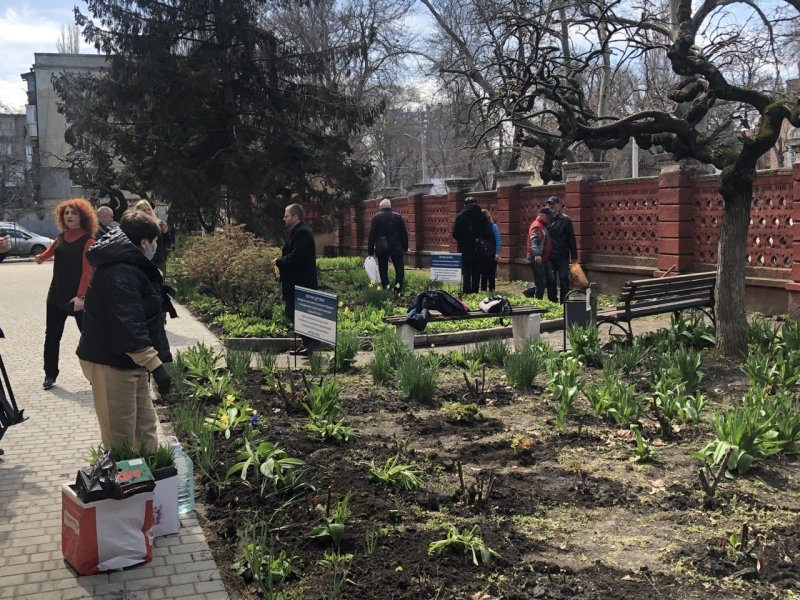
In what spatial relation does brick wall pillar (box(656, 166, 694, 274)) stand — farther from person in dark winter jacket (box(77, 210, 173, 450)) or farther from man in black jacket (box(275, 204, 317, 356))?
person in dark winter jacket (box(77, 210, 173, 450))

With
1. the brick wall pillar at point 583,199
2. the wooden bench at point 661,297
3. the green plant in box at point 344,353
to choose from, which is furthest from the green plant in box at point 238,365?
the brick wall pillar at point 583,199

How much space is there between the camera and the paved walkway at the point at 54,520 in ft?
13.0

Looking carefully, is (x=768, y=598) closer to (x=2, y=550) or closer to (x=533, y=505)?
(x=533, y=505)

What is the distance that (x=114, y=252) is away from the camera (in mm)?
4609

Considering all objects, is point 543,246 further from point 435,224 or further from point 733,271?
point 435,224

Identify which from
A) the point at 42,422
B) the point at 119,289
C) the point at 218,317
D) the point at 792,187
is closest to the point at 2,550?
the point at 119,289

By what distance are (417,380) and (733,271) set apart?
4076 mm

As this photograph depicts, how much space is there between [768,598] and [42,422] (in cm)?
606

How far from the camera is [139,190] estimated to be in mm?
22266

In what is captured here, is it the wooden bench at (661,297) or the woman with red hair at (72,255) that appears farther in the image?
the wooden bench at (661,297)

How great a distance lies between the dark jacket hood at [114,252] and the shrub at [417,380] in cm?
315

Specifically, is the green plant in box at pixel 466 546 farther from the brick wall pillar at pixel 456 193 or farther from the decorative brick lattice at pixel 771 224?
the brick wall pillar at pixel 456 193

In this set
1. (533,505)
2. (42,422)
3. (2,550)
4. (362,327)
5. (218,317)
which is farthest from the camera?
(218,317)

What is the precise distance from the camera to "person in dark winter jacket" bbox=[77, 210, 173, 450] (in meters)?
4.56
